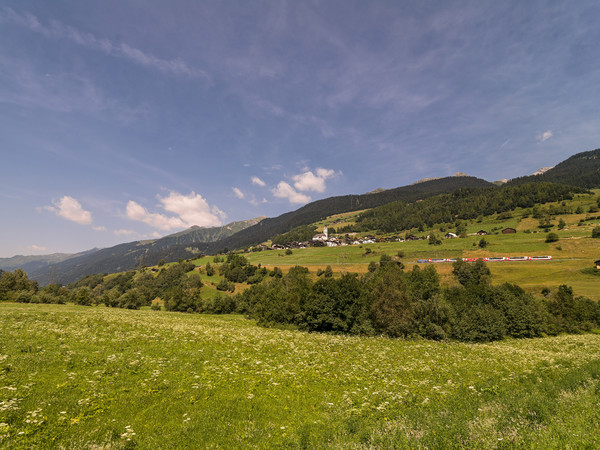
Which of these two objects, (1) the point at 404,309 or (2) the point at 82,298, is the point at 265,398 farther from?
(2) the point at 82,298

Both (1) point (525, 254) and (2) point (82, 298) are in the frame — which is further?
(1) point (525, 254)

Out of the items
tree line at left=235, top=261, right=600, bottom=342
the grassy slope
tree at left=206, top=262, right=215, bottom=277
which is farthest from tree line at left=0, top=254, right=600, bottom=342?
tree at left=206, top=262, right=215, bottom=277

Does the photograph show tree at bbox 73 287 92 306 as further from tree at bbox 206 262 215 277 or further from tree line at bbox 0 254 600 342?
tree at bbox 206 262 215 277

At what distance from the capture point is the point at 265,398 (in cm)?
1284

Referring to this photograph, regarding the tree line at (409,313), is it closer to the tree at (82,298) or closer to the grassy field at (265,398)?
the grassy field at (265,398)

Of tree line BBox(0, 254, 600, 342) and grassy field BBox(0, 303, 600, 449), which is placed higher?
grassy field BBox(0, 303, 600, 449)

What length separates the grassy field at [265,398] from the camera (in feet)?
26.9

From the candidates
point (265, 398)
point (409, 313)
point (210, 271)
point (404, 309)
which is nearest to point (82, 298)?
point (210, 271)

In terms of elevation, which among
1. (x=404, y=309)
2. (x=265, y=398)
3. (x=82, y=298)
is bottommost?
(x=404, y=309)

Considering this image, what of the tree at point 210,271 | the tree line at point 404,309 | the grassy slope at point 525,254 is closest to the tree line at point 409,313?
the tree line at point 404,309

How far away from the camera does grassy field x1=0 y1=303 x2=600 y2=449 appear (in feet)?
26.9

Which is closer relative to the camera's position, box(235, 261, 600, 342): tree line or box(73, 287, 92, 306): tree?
box(235, 261, 600, 342): tree line

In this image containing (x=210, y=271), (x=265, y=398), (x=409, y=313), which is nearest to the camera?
(x=265, y=398)

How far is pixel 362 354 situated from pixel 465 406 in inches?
510
